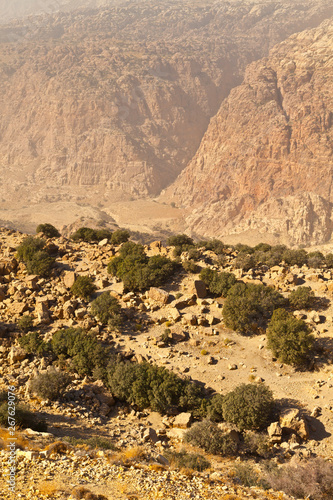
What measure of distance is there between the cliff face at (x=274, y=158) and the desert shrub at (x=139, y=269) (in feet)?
206

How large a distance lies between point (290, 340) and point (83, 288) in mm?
13618

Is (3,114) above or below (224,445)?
above

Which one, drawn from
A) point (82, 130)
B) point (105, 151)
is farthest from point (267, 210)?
point (82, 130)

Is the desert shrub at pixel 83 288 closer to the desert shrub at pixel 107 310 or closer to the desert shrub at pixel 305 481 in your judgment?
the desert shrub at pixel 107 310

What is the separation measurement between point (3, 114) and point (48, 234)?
13087cm

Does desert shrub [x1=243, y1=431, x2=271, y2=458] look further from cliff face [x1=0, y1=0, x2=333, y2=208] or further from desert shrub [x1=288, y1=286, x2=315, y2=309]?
cliff face [x1=0, y1=0, x2=333, y2=208]

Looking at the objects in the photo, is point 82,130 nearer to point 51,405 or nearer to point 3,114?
point 3,114

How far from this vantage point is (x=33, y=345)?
20.7 m

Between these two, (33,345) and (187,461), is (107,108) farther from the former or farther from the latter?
(187,461)

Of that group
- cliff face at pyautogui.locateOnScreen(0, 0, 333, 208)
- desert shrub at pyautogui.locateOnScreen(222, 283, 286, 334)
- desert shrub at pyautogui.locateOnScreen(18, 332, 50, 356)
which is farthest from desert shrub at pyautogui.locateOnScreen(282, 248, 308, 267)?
cliff face at pyautogui.locateOnScreen(0, 0, 333, 208)

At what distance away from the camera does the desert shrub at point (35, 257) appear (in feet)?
90.3

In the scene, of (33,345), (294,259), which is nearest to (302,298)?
(294,259)

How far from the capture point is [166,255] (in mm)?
32156

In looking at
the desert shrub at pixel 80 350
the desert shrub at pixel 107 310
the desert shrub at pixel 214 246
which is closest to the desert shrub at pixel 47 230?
the desert shrub at pixel 214 246
